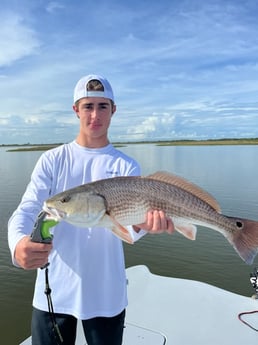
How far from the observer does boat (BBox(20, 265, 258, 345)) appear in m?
4.41

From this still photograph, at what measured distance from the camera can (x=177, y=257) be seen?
10.4 metres

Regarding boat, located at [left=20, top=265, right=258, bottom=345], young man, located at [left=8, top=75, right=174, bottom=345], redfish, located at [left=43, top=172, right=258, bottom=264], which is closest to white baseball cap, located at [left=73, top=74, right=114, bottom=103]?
young man, located at [left=8, top=75, right=174, bottom=345]

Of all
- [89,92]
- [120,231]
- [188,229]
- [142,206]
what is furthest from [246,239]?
[89,92]

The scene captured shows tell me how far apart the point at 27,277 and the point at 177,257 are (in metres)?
4.31

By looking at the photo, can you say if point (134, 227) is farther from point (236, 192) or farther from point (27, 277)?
point (236, 192)

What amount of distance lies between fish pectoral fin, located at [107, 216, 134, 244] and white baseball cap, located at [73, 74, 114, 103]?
103 cm

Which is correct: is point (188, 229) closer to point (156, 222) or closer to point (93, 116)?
point (156, 222)

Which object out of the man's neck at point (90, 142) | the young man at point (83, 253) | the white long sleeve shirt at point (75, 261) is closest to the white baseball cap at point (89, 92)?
the young man at point (83, 253)

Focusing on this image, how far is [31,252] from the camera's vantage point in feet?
7.27

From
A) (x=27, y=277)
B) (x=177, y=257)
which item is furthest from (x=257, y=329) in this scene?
(x=27, y=277)

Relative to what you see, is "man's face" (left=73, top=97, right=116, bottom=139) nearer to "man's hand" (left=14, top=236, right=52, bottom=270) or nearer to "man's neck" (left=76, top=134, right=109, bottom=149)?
"man's neck" (left=76, top=134, right=109, bottom=149)

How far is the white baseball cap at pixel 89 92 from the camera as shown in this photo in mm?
2863

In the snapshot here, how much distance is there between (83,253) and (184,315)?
9.50 ft

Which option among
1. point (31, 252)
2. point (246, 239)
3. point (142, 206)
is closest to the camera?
point (31, 252)
